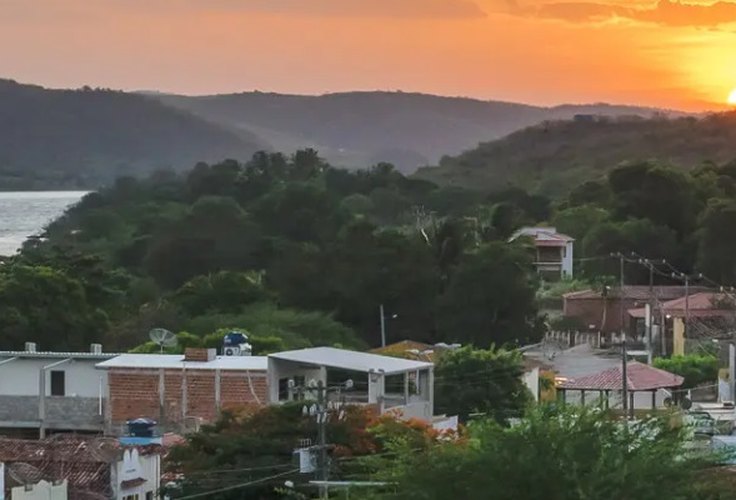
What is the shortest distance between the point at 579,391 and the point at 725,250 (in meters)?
23.6

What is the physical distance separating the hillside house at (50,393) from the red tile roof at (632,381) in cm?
833

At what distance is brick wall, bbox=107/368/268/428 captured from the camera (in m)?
29.8

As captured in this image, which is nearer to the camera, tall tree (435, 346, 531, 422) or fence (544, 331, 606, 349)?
tall tree (435, 346, 531, 422)

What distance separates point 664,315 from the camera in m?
47.3

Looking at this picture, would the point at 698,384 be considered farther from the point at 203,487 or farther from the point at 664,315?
the point at 203,487

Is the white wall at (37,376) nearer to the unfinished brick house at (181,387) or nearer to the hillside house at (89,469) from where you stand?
the unfinished brick house at (181,387)

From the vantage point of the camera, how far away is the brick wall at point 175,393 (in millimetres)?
29781

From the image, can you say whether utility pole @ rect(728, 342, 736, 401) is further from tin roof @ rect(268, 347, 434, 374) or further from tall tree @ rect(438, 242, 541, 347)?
tall tree @ rect(438, 242, 541, 347)

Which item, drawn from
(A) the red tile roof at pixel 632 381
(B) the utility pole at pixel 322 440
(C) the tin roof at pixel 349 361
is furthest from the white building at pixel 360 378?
(B) the utility pole at pixel 322 440

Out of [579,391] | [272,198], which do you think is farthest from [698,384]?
[272,198]

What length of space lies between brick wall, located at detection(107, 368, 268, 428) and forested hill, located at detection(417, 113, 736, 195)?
272 feet

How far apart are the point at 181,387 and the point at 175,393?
0.67ft

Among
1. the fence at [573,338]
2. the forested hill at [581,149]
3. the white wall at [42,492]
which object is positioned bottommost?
the fence at [573,338]

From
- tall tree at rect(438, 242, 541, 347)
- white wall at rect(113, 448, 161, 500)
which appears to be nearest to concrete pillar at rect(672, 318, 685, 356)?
tall tree at rect(438, 242, 541, 347)
